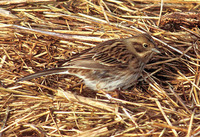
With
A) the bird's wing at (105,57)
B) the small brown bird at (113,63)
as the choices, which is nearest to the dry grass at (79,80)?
the small brown bird at (113,63)

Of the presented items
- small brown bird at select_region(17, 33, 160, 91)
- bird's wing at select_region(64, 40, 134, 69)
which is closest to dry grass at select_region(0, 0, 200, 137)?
small brown bird at select_region(17, 33, 160, 91)

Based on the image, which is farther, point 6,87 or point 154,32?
point 154,32

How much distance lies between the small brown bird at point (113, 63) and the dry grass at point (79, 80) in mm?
197

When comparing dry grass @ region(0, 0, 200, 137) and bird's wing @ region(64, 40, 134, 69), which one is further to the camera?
bird's wing @ region(64, 40, 134, 69)

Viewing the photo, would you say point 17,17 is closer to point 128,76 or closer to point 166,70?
point 128,76

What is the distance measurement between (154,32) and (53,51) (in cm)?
179

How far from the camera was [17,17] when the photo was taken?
538 centimetres

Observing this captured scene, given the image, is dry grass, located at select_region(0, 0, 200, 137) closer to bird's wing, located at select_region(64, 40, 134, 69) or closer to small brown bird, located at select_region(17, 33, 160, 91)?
small brown bird, located at select_region(17, 33, 160, 91)

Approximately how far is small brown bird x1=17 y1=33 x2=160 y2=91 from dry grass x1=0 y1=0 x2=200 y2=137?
20 cm

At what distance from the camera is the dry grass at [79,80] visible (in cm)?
409

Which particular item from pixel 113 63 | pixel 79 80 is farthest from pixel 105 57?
pixel 79 80

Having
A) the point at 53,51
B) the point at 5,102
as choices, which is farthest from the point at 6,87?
the point at 53,51

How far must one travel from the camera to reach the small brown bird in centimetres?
462

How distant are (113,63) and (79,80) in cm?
66
